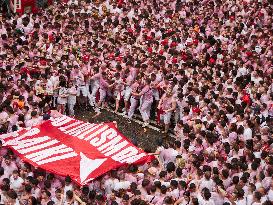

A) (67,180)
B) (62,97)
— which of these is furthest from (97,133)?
(62,97)

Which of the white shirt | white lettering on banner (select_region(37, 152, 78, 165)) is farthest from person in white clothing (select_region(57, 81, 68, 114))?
the white shirt

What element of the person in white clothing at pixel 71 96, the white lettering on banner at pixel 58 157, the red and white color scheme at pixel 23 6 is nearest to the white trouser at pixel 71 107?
the person in white clothing at pixel 71 96

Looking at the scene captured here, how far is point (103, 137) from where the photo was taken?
1368 centimetres

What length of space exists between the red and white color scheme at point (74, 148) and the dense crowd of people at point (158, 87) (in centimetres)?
26

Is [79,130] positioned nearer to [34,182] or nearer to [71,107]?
[71,107]

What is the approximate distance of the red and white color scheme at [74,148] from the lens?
12.3 m

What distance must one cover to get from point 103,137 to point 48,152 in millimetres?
1485

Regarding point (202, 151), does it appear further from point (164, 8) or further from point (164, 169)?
point (164, 8)

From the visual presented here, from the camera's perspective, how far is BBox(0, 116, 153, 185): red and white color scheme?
12.3 m

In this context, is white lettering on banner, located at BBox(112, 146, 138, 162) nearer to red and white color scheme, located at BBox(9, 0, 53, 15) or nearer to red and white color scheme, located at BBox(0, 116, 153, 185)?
red and white color scheme, located at BBox(0, 116, 153, 185)

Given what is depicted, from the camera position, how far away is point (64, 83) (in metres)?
15.9

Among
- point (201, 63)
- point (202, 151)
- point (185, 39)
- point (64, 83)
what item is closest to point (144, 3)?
point (185, 39)

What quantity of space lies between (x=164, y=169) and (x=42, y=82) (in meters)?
5.22

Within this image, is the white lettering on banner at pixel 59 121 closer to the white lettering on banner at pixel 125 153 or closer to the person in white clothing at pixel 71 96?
the person in white clothing at pixel 71 96
